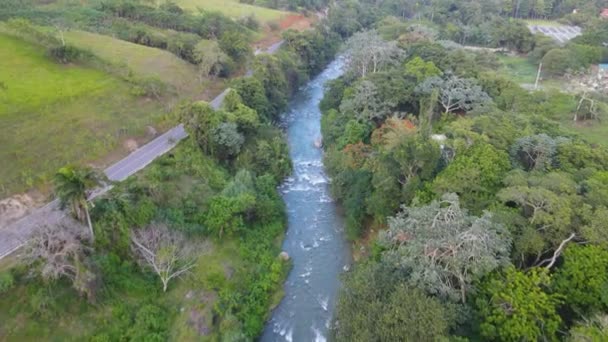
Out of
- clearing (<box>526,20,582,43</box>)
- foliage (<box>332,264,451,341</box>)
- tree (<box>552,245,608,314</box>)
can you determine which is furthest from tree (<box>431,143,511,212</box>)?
clearing (<box>526,20,582,43</box>)

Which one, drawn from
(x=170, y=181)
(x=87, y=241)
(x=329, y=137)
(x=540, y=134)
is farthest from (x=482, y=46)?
(x=87, y=241)

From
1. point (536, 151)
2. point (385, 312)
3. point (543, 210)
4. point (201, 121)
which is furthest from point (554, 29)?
point (385, 312)

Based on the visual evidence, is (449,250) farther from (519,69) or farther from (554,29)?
(554,29)

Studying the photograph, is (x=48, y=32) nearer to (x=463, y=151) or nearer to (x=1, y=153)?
(x=1, y=153)

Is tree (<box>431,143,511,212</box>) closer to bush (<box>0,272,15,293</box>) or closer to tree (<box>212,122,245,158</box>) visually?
tree (<box>212,122,245,158</box>)

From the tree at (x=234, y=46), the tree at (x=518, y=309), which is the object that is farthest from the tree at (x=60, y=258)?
the tree at (x=234, y=46)
